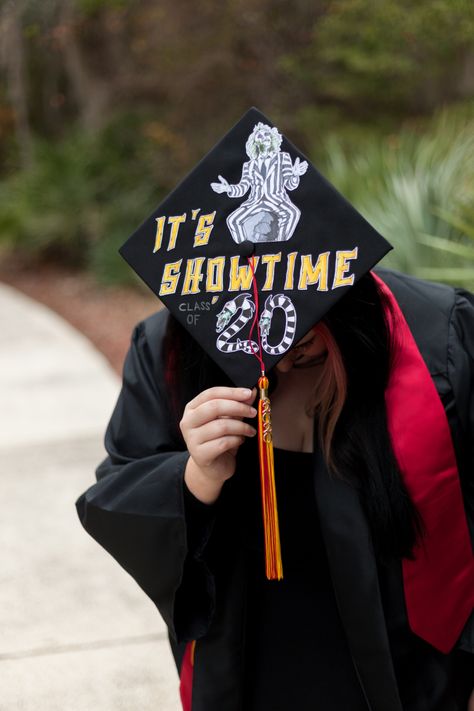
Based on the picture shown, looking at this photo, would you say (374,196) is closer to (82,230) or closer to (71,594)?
(71,594)

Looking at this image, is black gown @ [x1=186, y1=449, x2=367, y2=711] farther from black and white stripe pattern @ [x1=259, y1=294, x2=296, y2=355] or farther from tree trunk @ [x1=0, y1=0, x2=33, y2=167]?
tree trunk @ [x1=0, y1=0, x2=33, y2=167]

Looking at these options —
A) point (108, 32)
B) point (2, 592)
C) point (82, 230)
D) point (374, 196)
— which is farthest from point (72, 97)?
point (2, 592)

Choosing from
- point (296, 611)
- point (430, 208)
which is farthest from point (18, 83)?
point (296, 611)

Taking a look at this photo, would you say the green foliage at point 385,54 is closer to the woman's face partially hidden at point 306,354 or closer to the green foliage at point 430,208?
the green foliage at point 430,208

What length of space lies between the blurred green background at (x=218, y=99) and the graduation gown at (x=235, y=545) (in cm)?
297

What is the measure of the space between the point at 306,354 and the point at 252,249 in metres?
0.24

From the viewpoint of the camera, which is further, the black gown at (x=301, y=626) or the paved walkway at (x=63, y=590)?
the paved walkway at (x=63, y=590)

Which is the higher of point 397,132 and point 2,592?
point 397,132

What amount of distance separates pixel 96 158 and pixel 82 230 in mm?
1099

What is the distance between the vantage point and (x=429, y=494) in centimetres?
181

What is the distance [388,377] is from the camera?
5.99ft

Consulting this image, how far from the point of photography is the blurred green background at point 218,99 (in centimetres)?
632

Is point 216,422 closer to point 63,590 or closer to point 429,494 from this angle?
point 429,494

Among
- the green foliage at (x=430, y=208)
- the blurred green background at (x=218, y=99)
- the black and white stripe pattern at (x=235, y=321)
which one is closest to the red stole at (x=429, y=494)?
the black and white stripe pattern at (x=235, y=321)
